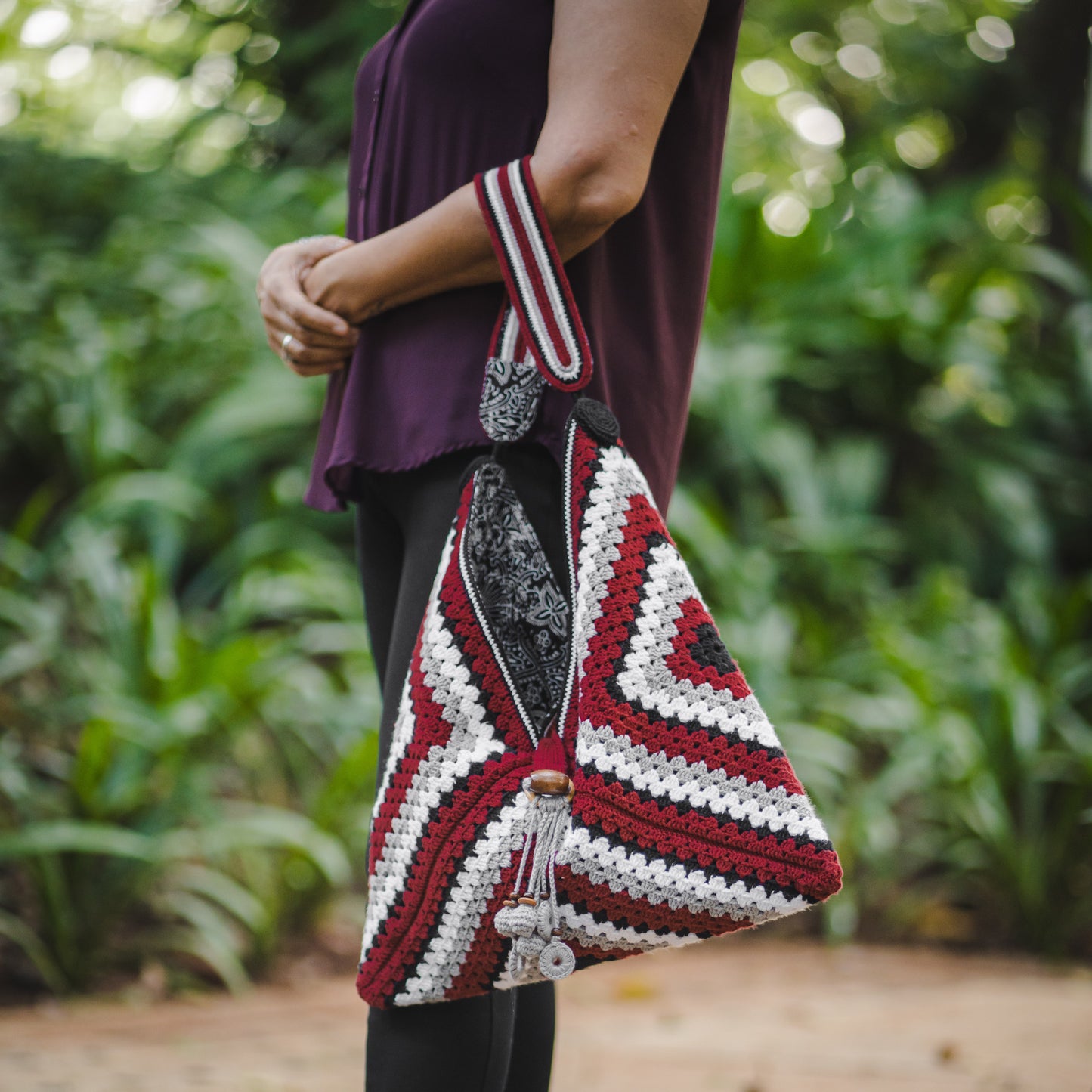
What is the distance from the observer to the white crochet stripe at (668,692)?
2.68ft

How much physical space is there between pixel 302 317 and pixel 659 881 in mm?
570

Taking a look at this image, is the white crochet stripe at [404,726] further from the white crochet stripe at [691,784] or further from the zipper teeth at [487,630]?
the white crochet stripe at [691,784]

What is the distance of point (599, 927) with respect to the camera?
812 millimetres

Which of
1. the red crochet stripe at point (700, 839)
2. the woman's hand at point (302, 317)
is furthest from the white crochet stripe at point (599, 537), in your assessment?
the woman's hand at point (302, 317)

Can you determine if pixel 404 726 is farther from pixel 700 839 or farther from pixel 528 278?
pixel 528 278

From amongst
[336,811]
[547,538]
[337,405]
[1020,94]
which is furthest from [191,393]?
[1020,94]

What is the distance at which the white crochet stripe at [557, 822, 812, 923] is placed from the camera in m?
0.79

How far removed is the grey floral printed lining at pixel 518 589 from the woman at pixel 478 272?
2 centimetres

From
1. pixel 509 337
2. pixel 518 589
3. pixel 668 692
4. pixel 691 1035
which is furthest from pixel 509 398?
pixel 691 1035

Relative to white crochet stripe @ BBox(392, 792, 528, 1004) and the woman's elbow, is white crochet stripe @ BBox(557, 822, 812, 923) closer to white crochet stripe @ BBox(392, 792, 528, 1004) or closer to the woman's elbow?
white crochet stripe @ BBox(392, 792, 528, 1004)

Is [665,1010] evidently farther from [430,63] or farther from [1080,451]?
[1080,451]

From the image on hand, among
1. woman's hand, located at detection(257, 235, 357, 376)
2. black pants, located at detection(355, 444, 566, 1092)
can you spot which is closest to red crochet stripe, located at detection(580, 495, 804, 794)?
black pants, located at detection(355, 444, 566, 1092)

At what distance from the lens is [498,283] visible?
957mm

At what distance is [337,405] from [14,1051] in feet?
4.72
